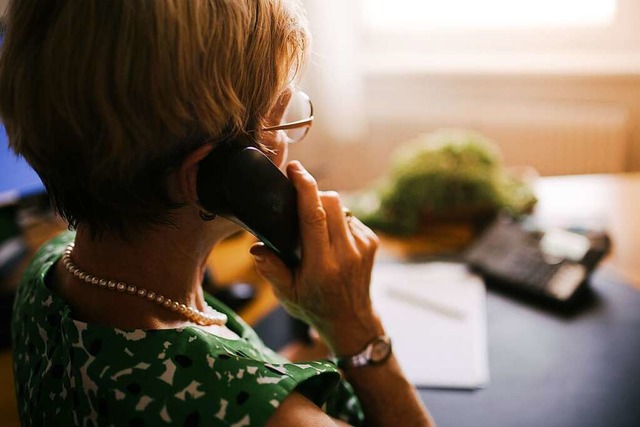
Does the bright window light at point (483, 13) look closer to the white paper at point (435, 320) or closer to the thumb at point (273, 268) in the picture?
the white paper at point (435, 320)

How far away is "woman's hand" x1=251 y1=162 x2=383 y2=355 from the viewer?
2.73ft

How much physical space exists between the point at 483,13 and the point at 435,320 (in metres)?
1.58

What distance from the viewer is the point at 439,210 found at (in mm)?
1451

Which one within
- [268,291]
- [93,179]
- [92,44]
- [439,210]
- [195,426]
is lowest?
[268,291]

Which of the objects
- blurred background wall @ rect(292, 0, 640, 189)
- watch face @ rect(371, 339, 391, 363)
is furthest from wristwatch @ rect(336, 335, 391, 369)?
blurred background wall @ rect(292, 0, 640, 189)

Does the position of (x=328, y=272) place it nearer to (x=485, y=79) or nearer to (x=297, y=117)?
(x=297, y=117)

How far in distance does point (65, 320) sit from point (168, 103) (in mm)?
261

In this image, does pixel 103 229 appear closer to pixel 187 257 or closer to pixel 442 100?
pixel 187 257

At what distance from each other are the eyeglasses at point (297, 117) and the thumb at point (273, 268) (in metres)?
0.15

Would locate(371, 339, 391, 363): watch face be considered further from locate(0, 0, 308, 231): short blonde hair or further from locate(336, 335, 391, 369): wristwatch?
locate(0, 0, 308, 231): short blonde hair

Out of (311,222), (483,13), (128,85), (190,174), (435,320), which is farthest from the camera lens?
(483,13)

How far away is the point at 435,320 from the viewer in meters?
1.15

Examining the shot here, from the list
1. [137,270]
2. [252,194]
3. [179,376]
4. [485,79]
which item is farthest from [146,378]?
[485,79]

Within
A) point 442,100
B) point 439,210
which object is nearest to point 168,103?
point 439,210
